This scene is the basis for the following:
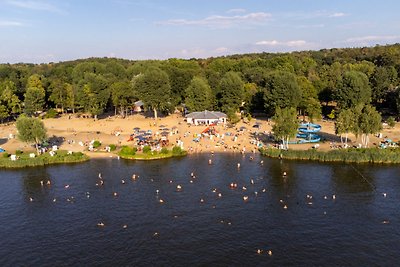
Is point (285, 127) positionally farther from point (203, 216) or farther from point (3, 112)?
point (3, 112)

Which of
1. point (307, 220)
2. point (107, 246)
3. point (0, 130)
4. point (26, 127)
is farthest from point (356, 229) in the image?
point (0, 130)

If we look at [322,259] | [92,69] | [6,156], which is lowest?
[322,259]

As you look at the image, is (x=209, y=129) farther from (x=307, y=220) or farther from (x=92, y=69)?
(x=92, y=69)

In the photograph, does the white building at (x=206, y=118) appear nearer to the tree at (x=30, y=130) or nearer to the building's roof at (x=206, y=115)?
the building's roof at (x=206, y=115)

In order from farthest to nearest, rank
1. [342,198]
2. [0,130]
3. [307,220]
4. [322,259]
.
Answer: [0,130], [342,198], [307,220], [322,259]

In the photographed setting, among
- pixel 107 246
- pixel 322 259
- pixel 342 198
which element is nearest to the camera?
pixel 322 259

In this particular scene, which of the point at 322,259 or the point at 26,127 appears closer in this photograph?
the point at 322,259

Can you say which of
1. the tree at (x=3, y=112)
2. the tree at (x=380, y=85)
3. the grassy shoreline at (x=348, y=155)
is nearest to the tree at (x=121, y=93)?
the tree at (x=3, y=112)
